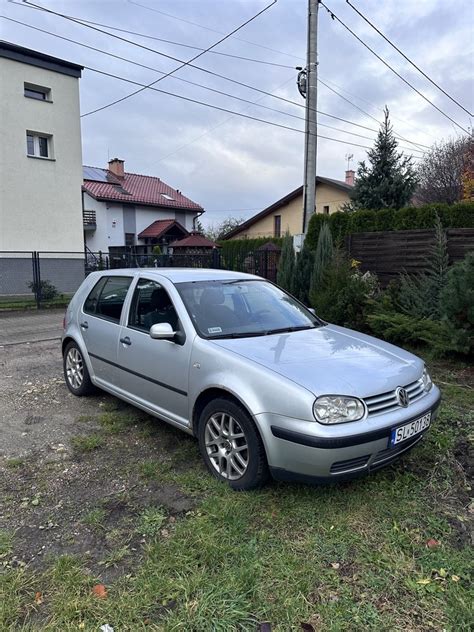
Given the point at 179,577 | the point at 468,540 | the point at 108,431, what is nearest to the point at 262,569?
the point at 179,577

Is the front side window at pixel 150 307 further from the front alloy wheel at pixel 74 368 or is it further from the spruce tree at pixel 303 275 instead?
the spruce tree at pixel 303 275

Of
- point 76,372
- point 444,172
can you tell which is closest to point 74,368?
point 76,372

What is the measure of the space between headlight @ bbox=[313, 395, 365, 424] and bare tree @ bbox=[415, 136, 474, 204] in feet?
75.2

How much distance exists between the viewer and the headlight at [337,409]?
254 centimetres

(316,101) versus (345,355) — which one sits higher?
(316,101)

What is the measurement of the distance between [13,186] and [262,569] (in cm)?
1715

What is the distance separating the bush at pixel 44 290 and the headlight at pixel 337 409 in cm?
1247

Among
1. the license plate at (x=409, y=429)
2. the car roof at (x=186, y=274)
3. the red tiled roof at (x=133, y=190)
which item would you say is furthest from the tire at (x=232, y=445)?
the red tiled roof at (x=133, y=190)

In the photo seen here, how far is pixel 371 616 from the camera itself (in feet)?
6.43

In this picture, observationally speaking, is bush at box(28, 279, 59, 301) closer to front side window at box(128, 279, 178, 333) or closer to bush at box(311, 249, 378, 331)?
bush at box(311, 249, 378, 331)

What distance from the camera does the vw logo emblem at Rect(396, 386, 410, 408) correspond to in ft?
9.25

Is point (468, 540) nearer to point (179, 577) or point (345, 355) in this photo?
point (345, 355)

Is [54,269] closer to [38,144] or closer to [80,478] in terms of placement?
[38,144]

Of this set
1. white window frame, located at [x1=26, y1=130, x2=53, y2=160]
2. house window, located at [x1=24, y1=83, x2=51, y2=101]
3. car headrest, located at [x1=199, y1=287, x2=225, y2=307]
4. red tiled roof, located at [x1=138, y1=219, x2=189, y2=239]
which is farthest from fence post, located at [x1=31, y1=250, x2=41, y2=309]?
red tiled roof, located at [x1=138, y1=219, x2=189, y2=239]
